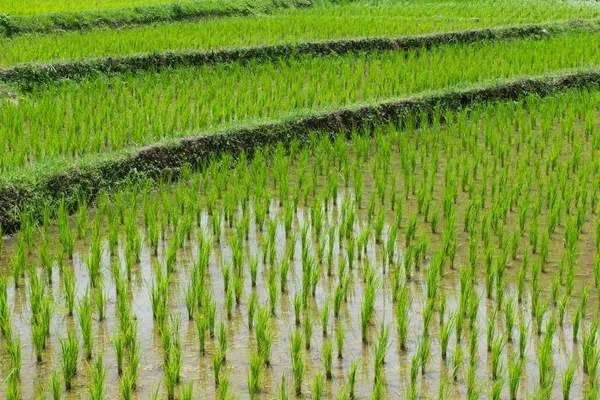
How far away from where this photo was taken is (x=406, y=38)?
11125 millimetres

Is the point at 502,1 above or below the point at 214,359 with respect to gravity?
below

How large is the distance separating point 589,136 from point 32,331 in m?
4.97

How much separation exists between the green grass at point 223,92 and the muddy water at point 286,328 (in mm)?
1447

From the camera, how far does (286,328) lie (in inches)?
153

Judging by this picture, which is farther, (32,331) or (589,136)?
(589,136)

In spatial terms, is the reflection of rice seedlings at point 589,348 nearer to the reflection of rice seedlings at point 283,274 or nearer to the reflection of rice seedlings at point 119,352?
the reflection of rice seedlings at point 283,274

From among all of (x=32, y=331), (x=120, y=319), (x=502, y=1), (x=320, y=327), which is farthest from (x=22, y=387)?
(x=502, y=1)

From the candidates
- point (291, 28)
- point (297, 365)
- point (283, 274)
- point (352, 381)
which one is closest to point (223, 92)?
point (283, 274)

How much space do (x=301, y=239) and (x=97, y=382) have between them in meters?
1.85

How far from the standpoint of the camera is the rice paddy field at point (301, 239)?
3.46 m

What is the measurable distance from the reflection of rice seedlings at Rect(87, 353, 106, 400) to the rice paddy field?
5 centimetres

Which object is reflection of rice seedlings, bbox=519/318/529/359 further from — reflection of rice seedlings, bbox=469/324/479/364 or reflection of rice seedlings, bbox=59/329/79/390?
reflection of rice seedlings, bbox=59/329/79/390

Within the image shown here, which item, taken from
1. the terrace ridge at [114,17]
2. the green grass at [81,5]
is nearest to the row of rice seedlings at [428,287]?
the terrace ridge at [114,17]

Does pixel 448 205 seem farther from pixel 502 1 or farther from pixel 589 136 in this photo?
pixel 502 1
